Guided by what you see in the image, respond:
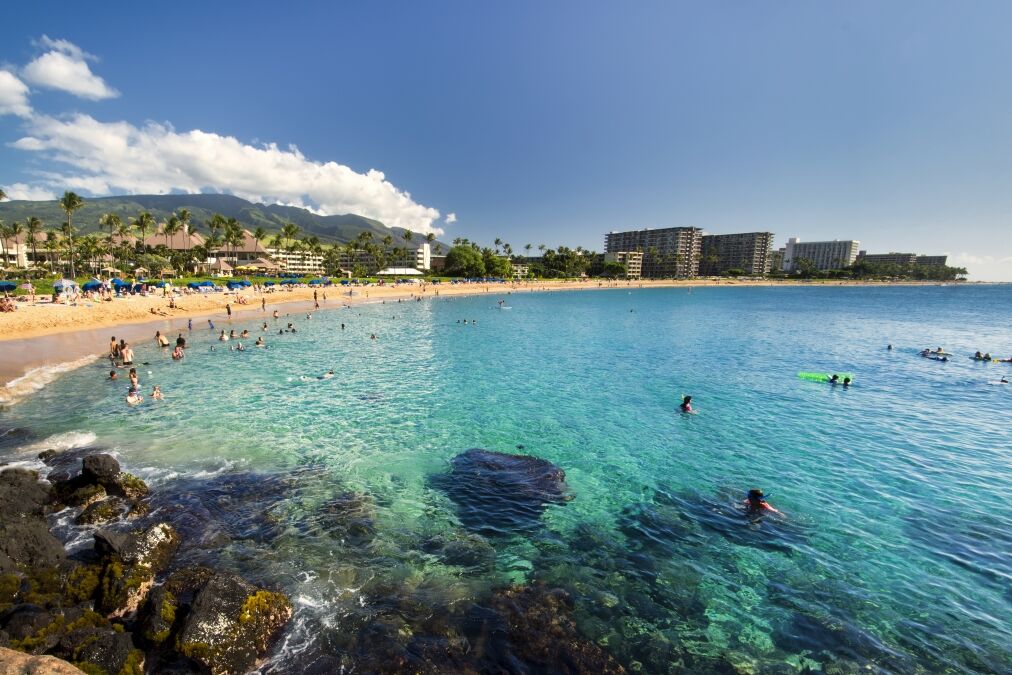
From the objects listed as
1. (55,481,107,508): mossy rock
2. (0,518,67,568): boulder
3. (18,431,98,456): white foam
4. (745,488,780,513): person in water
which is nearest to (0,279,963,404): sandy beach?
(18,431,98,456): white foam

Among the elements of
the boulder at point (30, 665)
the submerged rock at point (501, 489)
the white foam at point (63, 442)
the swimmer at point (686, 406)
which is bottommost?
the white foam at point (63, 442)

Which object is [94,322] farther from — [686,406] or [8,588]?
[686,406]

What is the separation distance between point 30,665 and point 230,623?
2.63 meters

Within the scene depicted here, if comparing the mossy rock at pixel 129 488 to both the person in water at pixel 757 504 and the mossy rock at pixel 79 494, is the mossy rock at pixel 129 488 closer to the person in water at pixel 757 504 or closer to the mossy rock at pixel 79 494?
the mossy rock at pixel 79 494

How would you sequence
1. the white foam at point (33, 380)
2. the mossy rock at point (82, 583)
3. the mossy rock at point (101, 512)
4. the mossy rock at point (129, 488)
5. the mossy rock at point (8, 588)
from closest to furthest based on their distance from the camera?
the mossy rock at point (8, 588) → the mossy rock at point (82, 583) → the mossy rock at point (101, 512) → the mossy rock at point (129, 488) → the white foam at point (33, 380)

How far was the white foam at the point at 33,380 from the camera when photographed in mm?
20016

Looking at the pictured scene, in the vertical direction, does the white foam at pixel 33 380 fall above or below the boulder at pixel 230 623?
below

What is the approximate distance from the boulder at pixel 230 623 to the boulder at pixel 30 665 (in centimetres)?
180

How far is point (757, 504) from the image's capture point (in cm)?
1193

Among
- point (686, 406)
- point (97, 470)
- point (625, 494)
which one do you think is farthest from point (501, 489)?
point (686, 406)

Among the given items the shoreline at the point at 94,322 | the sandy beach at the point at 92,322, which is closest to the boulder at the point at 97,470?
the shoreline at the point at 94,322

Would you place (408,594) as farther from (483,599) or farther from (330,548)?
(330,548)

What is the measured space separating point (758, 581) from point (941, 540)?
6122 mm

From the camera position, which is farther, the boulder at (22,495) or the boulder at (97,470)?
the boulder at (97,470)
